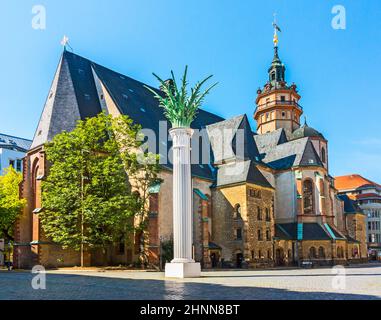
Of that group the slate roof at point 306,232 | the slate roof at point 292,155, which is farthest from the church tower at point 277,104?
the slate roof at point 306,232

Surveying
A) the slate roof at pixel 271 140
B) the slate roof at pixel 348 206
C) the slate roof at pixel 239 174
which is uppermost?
the slate roof at pixel 271 140

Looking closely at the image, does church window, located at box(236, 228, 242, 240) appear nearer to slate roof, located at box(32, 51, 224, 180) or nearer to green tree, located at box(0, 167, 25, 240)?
slate roof, located at box(32, 51, 224, 180)

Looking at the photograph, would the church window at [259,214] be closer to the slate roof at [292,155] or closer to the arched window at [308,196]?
the arched window at [308,196]

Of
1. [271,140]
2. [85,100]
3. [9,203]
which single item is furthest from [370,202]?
[9,203]

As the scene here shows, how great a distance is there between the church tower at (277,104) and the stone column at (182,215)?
39.7 metres

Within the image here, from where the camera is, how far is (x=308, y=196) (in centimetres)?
5166

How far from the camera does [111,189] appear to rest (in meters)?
33.7

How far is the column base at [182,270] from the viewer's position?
24.0 m

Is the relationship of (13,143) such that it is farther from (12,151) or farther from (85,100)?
(85,100)

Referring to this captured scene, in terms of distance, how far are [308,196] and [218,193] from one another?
13005 millimetres

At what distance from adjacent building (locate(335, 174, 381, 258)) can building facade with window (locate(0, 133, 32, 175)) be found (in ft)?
199

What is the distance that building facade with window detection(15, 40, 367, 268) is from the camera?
37875 millimetres

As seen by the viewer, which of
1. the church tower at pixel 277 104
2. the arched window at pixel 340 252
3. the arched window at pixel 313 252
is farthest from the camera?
the church tower at pixel 277 104
